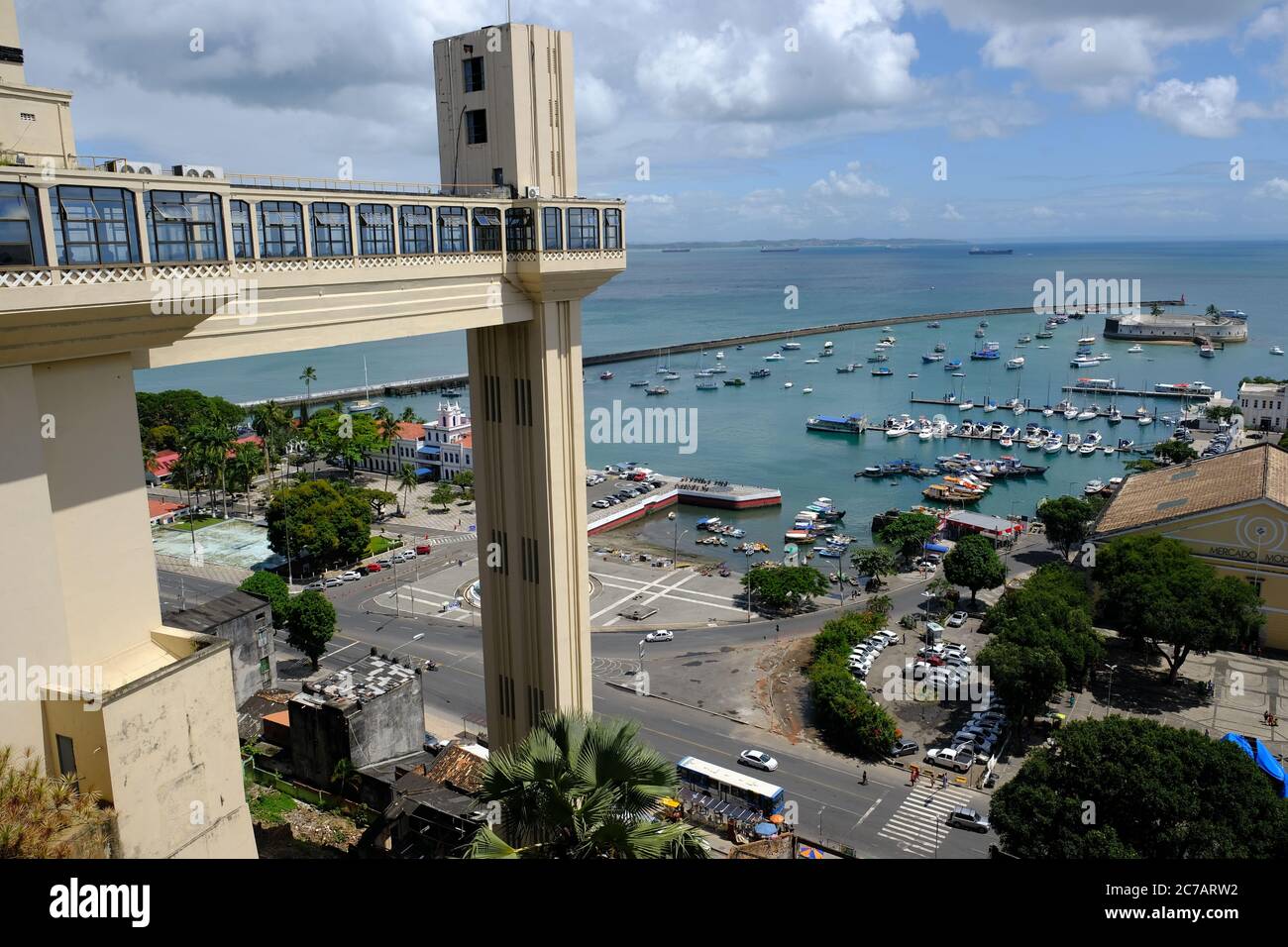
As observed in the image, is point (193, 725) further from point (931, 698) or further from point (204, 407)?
point (204, 407)

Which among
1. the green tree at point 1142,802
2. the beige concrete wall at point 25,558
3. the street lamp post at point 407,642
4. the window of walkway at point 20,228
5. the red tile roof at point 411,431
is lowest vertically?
the street lamp post at point 407,642

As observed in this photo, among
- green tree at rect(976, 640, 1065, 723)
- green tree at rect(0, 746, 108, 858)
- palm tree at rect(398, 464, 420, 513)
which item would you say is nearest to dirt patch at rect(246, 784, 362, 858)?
green tree at rect(0, 746, 108, 858)

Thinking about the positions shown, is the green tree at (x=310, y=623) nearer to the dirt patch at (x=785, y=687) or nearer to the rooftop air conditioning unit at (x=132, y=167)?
the dirt patch at (x=785, y=687)

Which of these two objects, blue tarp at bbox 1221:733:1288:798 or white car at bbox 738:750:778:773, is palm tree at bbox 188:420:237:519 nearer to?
white car at bbox 738:750:778:773

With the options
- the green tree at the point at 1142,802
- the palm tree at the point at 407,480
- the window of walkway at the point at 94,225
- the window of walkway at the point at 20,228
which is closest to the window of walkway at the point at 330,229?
the window of walkway at the point at 94,225

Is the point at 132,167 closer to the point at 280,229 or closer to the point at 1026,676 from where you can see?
the point at 280,229
